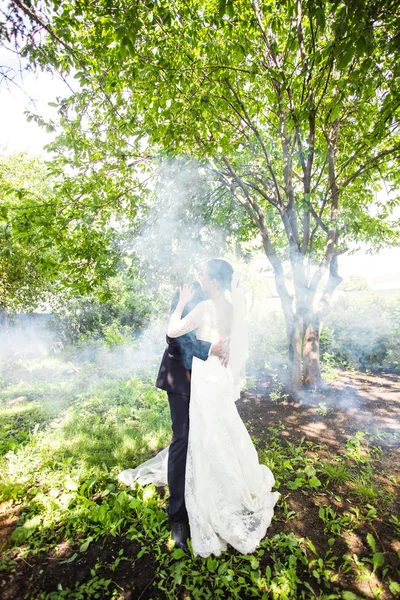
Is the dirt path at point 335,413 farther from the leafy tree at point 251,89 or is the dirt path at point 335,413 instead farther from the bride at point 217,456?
the bride at point 217,456

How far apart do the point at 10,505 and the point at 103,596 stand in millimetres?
1565

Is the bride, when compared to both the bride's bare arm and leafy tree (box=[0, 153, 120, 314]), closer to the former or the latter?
the bride's bare arm

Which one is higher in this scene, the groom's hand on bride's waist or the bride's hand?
the bride's hand

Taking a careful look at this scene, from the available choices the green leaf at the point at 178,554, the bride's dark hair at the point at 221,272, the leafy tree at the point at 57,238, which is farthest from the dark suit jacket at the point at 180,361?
the leafy tree at the point at 57,238

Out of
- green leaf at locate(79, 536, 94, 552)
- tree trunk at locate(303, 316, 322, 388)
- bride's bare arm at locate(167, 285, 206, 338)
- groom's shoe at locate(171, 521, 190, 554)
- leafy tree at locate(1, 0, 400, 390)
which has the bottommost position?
green leaf at locate(79, 536, 94, 552)

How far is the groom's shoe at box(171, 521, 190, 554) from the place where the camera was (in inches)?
97.0

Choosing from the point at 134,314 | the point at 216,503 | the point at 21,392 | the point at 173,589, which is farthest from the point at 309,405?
the point at 134,314

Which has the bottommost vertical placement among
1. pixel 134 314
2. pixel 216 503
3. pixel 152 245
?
pixel 216 503

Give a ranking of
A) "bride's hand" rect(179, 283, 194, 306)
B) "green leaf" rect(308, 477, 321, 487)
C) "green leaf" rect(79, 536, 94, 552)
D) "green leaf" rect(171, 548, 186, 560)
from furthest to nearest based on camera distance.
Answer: "green leaf" rect(308, 477, 321, 487)
"bride's hand" rect(179, 283, 194, 306)
"green leaf" rect(79, 536, 94, 552)
"green leaf" rect(171, 548, 186, 560)

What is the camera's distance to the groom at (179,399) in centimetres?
259

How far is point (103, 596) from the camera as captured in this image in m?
2.08

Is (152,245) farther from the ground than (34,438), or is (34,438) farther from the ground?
(152,245)

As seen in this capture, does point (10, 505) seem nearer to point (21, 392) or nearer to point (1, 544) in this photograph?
point (1, 544)

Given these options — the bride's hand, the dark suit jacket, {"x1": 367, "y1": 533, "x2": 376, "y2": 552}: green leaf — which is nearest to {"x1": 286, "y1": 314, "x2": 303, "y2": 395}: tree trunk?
{"x1": 367, "y1": 533, "x2": 376, "y2": 552}: green leaf
